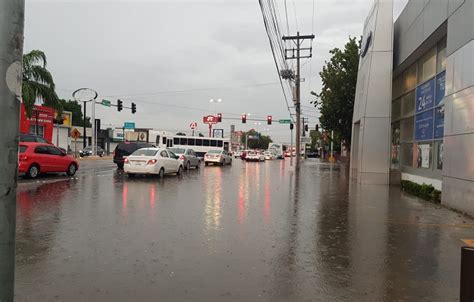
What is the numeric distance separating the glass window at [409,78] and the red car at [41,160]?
54.6 feet

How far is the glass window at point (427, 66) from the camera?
1627 centimetres

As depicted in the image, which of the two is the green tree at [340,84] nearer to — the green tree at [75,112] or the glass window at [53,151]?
the glass window at [53,151]

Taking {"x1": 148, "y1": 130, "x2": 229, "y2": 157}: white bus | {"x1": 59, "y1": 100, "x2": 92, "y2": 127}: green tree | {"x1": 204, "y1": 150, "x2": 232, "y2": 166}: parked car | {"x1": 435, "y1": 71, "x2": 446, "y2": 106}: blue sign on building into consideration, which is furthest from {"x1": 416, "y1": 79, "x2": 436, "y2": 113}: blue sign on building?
{"x1": 59, "y1": 100, "x2": 92, "y2": 127}: green tree

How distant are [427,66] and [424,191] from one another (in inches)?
222

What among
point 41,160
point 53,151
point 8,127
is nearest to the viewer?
point 8,127

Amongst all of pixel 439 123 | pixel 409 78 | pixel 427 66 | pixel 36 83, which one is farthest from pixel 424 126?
pixel 36 83

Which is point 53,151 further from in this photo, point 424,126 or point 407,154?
point 407,154

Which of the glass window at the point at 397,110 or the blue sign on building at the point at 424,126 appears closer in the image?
the blue sign on building at the point at 424,126

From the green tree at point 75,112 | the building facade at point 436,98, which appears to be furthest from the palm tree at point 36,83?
the green tree at point 75,112

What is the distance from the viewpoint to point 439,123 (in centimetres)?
1480

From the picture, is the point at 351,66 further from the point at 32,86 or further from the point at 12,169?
the point at 12,169

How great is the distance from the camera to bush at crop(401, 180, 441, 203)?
13572mm

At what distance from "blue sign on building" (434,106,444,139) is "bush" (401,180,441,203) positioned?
1875 millimetres

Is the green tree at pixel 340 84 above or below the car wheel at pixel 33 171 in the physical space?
above
